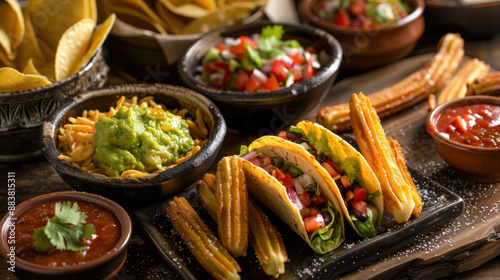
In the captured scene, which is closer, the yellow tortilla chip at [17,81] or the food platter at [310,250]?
the food platter at [310,250]

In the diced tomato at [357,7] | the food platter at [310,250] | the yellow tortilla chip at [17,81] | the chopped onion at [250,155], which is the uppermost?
the yellow tortilla chip at [17,81]

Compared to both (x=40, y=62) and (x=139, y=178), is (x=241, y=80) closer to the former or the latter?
(x=139, y=178)

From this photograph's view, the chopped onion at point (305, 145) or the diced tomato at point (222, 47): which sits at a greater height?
the diced tomato at point (222, 47)

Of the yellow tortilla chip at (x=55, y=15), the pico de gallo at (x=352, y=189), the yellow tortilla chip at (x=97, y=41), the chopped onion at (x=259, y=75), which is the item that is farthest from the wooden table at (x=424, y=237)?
the yellow tortilla chip at (x=55, y=15)

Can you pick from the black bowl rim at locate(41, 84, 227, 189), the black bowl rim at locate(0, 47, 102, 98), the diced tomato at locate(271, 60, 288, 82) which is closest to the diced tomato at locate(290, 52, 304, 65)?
the diced tomato at locate(271, 60, 288, 82)

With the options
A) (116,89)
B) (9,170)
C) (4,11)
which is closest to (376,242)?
(116,89)

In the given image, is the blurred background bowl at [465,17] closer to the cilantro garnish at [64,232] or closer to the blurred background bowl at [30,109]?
the blurred background bowl at [30,109]

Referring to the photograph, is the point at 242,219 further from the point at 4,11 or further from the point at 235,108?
the point at 4,11
